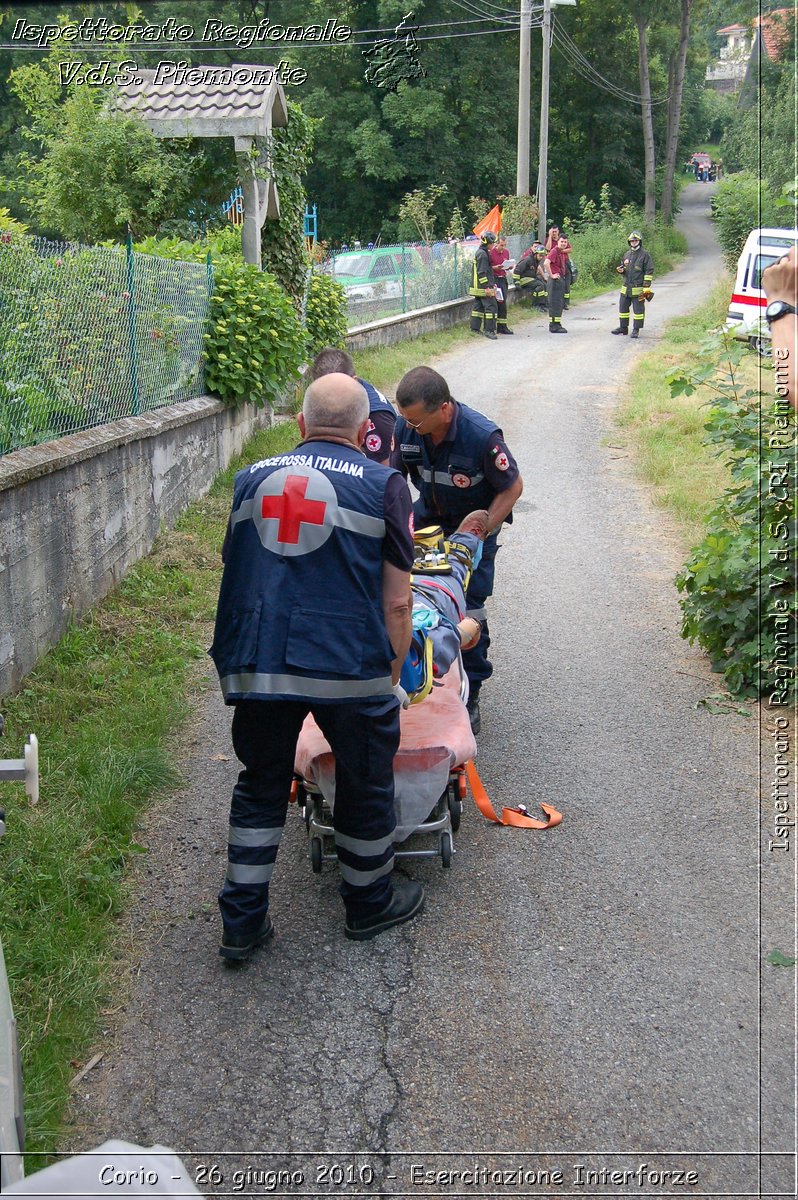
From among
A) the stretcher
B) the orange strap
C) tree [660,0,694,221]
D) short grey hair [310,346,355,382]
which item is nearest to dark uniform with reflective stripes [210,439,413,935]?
the stretcher

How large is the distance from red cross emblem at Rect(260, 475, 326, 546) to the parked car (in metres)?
16.4

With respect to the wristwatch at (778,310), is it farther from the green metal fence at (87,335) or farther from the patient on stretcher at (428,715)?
the green metal fence at (87,335)

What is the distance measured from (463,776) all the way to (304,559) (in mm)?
1400

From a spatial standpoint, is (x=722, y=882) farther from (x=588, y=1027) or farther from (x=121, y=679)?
(x=121, y=679)

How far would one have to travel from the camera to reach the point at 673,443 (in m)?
12.4

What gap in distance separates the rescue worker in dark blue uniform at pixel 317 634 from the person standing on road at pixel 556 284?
20754 millimetres

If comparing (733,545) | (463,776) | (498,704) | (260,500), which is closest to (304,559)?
(260,500)

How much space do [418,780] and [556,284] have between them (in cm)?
2128

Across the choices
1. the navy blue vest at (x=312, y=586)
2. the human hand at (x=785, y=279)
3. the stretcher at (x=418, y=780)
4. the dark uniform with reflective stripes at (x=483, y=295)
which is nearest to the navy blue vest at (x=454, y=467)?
the stretcher at (x=418, y=780)

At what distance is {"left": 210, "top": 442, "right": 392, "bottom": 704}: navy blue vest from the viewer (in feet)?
11.4

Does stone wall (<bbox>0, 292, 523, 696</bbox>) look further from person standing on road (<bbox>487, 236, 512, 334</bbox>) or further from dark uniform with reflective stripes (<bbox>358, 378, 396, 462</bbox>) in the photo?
person standing on road (<bbox>487, 236, 512, 334</bbox>)

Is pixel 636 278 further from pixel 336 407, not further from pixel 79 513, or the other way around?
pixel 336 407

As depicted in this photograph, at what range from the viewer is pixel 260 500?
3.53 meters

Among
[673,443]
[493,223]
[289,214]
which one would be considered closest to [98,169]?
[289,214]
